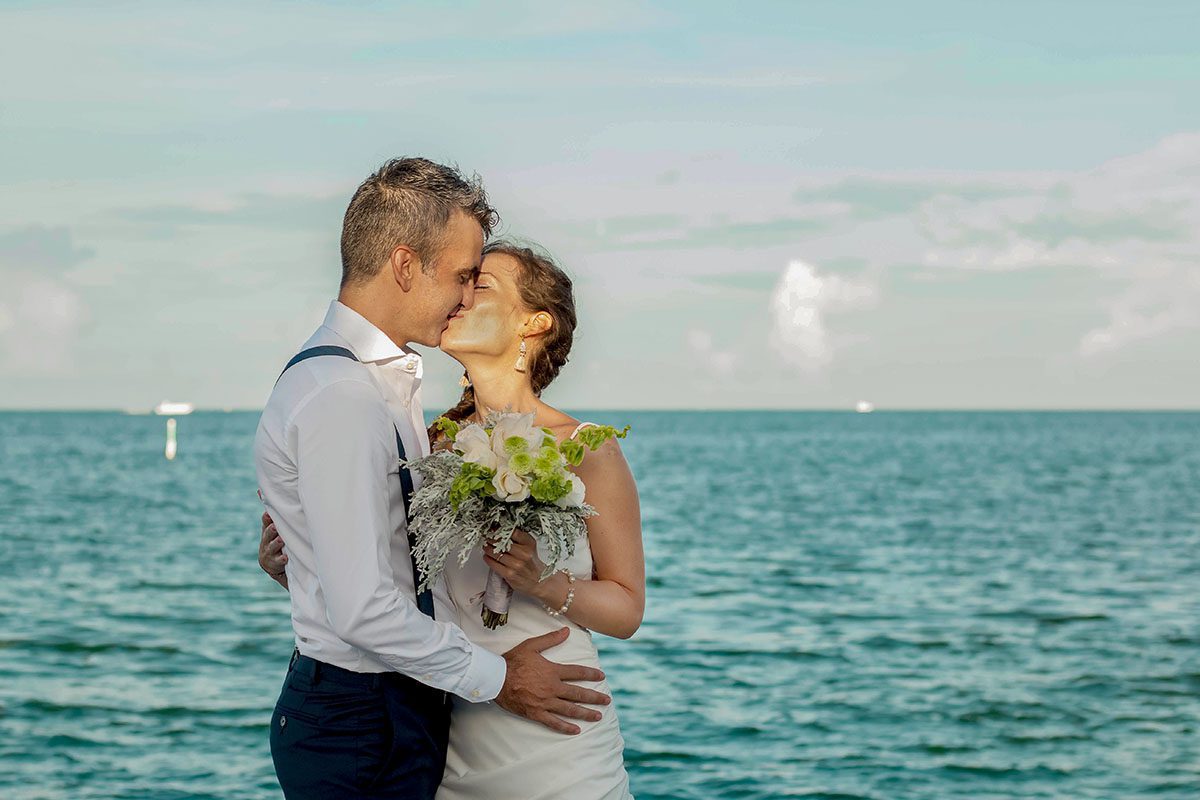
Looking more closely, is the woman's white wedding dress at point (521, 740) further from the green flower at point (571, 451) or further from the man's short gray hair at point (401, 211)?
the man's short gray hair at point (401, 211)

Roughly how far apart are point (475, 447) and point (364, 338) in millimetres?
399

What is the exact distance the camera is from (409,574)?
3514mm

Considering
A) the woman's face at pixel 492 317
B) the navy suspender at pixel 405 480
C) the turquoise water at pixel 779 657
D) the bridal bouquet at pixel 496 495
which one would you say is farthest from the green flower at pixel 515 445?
the turquoise water at pixel 779 657

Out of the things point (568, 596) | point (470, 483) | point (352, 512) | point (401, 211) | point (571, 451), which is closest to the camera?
point (352, 512)

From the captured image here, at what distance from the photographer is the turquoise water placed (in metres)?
11.2

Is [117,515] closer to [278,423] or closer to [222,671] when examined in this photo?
[222,671]

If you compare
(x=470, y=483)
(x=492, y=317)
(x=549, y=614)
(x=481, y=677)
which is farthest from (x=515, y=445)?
(x=492, y=317)

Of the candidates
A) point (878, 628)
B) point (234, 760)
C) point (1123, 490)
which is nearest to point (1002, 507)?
point (1123, 490)

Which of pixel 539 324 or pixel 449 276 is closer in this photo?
pixel 449 276

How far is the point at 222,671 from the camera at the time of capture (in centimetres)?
1488

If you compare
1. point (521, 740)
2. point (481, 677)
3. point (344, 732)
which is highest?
point (481, 677)

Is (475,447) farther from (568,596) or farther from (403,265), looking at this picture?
(568,596)

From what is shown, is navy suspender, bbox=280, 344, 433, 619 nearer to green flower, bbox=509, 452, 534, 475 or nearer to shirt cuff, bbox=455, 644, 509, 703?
shirt cuff, bbox=455, 644, 509, 703

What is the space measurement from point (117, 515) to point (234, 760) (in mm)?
26069
